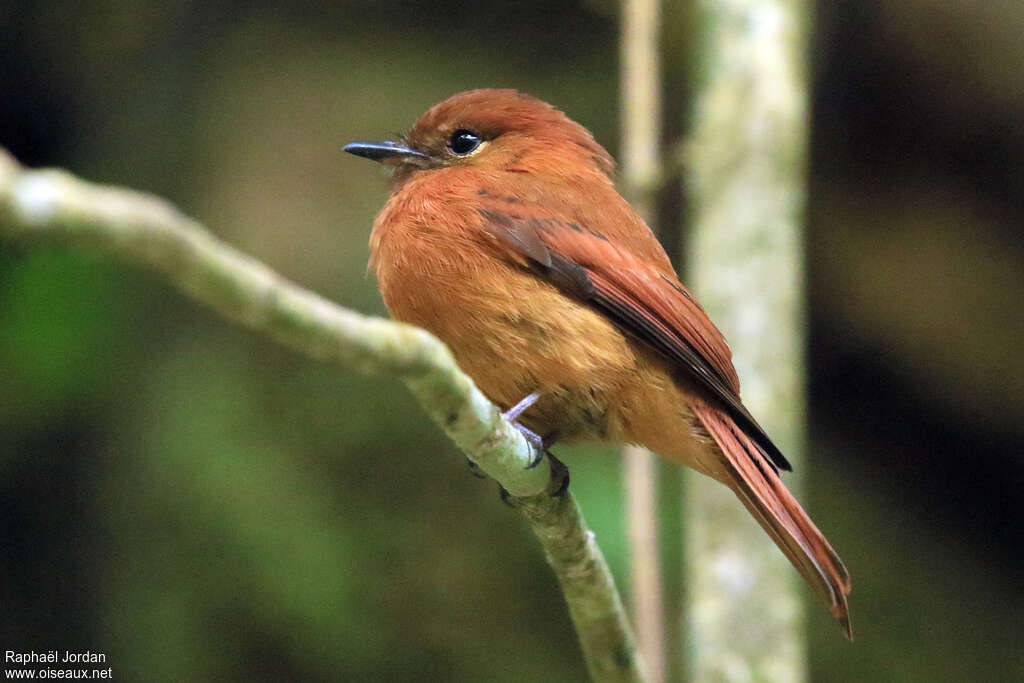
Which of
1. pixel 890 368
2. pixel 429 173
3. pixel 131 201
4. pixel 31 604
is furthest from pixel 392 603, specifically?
pixel 131 201

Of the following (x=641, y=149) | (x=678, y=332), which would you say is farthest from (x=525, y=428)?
(x=641, y=149)

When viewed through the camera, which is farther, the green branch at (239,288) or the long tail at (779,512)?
the long tail at (779,512)

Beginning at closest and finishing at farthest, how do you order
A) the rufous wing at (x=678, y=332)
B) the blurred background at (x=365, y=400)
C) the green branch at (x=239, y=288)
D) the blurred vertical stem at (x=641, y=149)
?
the green branch at (x=239, y=288) → the rufous wing at (x=678, y=332) → the blurred vertical stem at (x=641, y=149) → the blurred background at (x=365, y=400)

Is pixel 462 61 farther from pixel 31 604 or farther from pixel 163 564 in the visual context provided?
pixel 31 604

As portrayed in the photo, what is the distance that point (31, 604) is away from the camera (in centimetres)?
481

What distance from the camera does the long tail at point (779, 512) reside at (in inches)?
107

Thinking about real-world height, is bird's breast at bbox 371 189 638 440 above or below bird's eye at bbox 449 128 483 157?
below

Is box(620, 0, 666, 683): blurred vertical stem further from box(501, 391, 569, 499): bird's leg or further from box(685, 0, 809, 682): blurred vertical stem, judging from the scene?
box(501, 391, 569, 499): bird's leg

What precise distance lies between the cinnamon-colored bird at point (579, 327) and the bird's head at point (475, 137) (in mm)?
326

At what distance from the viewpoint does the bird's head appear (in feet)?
11.7

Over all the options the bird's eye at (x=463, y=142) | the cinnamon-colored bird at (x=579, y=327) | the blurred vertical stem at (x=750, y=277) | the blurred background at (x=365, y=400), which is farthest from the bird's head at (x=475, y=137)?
the blurred background at (x=365, y=400)

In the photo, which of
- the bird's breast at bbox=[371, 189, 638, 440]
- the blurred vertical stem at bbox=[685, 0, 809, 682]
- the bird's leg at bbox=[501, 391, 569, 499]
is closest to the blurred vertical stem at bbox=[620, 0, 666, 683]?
the blurred vertical stem at bbox=[685, 0, 809, 682]

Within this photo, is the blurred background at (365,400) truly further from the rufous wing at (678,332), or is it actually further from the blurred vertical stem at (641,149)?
the rufous wing at (678,332)

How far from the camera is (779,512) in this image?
278cm
